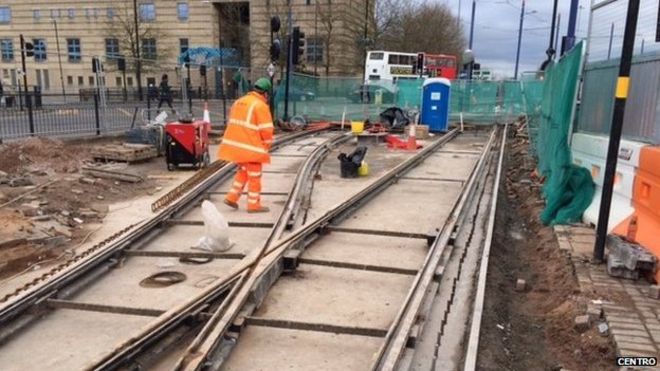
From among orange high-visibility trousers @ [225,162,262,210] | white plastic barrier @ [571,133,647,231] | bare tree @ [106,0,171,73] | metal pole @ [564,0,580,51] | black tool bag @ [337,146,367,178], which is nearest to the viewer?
white plastic barrier @ [571,133,647,231]

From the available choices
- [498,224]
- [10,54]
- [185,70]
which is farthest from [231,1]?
[498,224]

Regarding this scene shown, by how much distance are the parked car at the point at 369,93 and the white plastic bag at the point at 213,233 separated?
70.7ft

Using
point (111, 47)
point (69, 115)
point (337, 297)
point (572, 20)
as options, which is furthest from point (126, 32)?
point (337, 297)

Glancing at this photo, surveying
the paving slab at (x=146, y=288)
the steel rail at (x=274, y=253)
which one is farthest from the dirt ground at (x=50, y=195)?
the steel rail at (x=274, y=253)

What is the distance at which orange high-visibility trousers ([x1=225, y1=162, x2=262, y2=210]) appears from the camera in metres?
8.44

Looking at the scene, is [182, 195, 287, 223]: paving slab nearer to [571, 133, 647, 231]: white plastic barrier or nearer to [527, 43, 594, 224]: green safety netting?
[527, 43, 594, 224]: green safety netting

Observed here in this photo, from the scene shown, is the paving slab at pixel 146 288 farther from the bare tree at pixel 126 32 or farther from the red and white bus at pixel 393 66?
the bare tree at pixel 126 32

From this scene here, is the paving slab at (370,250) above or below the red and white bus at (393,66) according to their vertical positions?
below

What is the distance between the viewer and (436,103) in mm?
22828

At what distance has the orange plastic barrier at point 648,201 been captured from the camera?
5480 mm

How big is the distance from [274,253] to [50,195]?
514 cm

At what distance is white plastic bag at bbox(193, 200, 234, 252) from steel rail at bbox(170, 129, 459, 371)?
27.8 inches

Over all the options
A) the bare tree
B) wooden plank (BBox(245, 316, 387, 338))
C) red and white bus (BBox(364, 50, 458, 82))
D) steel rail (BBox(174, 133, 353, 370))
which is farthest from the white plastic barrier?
the bare tree

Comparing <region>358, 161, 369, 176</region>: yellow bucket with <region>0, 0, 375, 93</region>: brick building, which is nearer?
<region>358, 161, 369, 176</region>: yellow bucket
